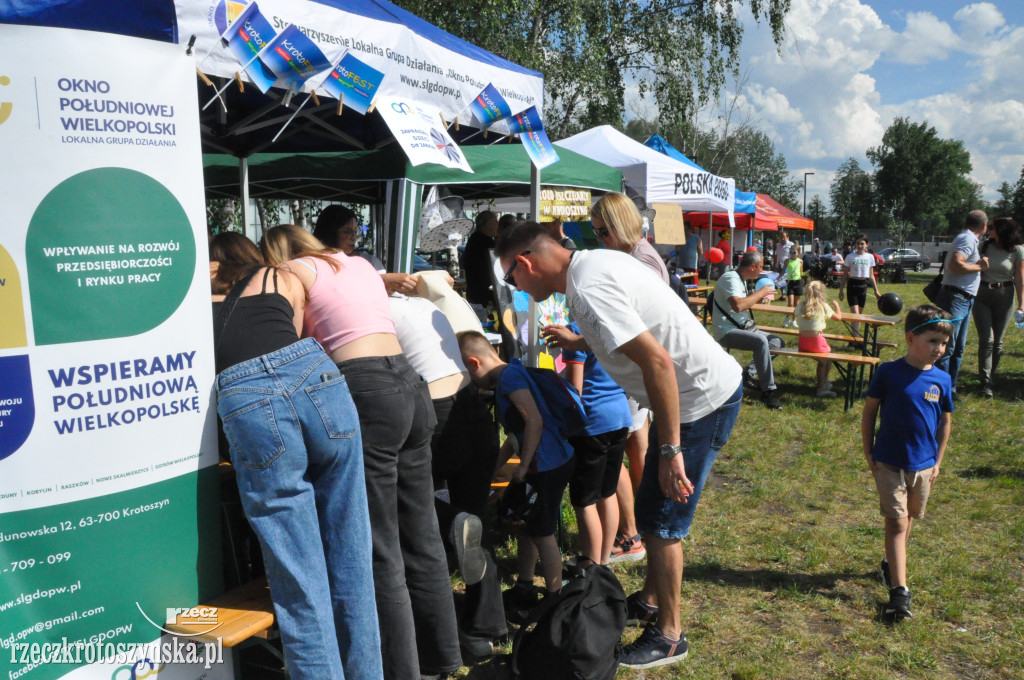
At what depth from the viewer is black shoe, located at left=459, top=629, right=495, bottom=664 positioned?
2.86 m

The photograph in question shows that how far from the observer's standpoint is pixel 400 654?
7.97ft

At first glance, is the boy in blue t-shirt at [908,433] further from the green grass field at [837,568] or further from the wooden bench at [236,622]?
the wooden bench at [236,622]

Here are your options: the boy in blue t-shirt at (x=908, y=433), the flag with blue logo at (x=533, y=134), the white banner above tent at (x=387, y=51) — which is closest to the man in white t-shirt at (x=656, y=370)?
the boy in blue t-shirt at (x=908, y=433)

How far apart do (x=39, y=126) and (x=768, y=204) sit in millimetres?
26331

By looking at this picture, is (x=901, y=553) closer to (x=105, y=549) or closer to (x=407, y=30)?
(x=105, y=549)

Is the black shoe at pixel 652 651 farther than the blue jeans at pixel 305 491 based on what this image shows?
Yes

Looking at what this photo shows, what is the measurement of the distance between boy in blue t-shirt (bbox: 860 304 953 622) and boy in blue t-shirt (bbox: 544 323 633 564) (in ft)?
3.85

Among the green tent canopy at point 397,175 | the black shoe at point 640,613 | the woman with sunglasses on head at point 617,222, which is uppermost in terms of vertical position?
the green tent canopy at point 397,175

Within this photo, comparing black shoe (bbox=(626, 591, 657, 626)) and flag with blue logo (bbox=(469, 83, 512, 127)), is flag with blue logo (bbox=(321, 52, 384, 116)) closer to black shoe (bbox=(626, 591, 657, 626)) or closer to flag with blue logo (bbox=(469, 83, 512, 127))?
flag with blue logo (bbox=(469, 83, 512, 127))

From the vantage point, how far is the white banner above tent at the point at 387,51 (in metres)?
3.25

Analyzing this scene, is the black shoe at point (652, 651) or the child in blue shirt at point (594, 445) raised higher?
the child in blue shirt at point (594, 445)

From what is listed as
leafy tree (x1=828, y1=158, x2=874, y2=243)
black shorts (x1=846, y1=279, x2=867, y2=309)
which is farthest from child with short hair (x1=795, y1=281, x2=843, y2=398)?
leafy tree (x1=828, y1=158, x2=874, y2=243)

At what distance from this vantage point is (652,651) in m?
2.84

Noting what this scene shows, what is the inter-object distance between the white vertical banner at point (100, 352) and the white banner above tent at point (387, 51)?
1.17m
